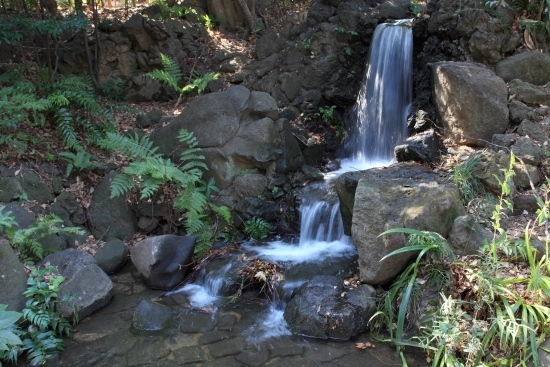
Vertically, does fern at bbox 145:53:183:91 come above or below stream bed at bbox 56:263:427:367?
above

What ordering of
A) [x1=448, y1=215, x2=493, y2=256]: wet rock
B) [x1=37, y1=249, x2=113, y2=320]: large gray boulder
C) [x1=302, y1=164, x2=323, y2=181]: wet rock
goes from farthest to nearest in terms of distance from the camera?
[x1=302, y1=164, x2=323, y2=181]: wet rock, [x1=37, y1=249, x2=113, y2=320]: large gray boulder, [x1=448, y1=215, x2=493, y2=256]: wet rock

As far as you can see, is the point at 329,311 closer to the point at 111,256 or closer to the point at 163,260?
the point at 163,260

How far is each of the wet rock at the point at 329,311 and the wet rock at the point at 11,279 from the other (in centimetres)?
302

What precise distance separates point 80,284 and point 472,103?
20.5ft

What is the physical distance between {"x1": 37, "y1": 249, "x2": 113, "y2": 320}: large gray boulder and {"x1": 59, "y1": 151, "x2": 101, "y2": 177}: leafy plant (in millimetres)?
1730

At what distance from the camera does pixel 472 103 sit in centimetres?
709

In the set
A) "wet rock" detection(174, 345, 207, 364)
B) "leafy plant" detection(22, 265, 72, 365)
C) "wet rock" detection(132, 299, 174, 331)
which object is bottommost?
"wet rock" detection(174, 345, 207, 364)

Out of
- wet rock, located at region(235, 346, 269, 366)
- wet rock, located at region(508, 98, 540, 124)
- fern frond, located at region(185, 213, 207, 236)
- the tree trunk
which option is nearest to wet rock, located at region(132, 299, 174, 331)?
wet rock, located at region(235, 346, 269, 366)

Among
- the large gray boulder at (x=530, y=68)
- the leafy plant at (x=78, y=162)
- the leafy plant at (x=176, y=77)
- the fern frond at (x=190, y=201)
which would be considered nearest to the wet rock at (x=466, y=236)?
the fern frond at (x=190, y=201)

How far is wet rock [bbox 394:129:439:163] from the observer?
276 inches

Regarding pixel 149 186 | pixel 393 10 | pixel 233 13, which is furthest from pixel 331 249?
pixel 233 13

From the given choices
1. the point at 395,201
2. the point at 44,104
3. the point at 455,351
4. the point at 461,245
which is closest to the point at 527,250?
the point at 461,245

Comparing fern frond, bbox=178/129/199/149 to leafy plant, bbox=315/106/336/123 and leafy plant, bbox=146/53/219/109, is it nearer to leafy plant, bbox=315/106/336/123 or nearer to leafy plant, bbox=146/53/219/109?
leafy plant, bbox=146/53/219/109

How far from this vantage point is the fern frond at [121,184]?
657 centimetres
